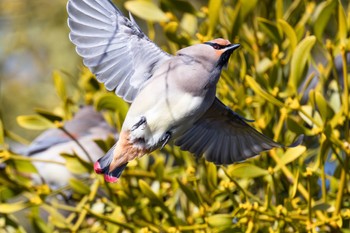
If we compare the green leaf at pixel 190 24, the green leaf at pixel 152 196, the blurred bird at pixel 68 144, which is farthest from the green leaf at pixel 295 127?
the blurred bird at pixel 68 144

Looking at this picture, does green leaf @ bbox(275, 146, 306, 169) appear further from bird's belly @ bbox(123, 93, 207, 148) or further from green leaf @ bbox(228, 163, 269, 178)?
bird's belly @ bbox(123, 93, 207, 148)

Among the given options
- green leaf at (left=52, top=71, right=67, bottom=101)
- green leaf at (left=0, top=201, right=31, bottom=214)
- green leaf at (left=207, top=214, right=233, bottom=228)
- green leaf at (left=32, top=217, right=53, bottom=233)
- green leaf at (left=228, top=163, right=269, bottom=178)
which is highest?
green leaf at (left=52, top=71, right=67, bottom=101)

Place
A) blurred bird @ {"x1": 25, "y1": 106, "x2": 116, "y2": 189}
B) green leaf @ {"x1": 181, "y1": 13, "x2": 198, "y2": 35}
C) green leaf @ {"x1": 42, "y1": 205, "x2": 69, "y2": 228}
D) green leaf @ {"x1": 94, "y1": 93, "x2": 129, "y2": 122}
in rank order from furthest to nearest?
1. blurred bird @ {"x1": 25, "y1": 106, "x2": 116, "y2": 189}
2. green leaf @ {"x1": 181, "y1": 13, "x2": 198, "y2": 35}
3. green leaf @ {"x1": 42, "y1": 205, "x2": 69, "y2": 228}
4. green leaf @ {"x1": 94, "y1": 93, "x2": 129, "y2": 122}

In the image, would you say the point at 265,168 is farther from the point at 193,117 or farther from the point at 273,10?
the point at 273,10

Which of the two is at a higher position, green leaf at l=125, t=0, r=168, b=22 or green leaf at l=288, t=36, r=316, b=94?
green leaf at l=125, t=0, r=168, b=22

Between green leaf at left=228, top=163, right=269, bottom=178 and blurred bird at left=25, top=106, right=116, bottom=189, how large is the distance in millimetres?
1297

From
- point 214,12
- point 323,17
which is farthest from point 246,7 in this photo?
point 323,17

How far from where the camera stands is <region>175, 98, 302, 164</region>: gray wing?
183 centimetres

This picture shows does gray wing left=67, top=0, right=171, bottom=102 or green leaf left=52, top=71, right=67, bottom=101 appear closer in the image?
gray wing left=67, top=0, right=171, bottom=102

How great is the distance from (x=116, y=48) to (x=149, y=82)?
0.40 ft

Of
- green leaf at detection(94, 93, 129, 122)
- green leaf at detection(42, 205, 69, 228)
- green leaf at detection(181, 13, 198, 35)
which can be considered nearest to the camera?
green leaf at detection(94, 93, 129, 122)

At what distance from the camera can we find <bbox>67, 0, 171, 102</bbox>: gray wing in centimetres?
177

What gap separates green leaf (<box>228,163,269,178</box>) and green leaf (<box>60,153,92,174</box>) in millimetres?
392

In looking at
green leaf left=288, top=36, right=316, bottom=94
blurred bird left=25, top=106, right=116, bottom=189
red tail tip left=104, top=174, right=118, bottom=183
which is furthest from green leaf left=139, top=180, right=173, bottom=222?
blurred bird left=25, top=106, right=116, bottom=189
